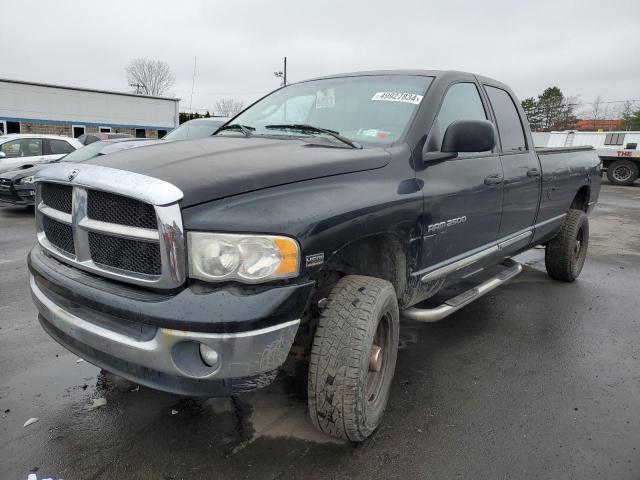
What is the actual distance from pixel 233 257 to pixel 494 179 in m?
2.22

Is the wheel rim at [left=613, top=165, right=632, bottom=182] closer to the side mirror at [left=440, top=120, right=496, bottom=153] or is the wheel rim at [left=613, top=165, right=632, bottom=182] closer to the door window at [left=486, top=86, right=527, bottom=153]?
the door window at [left=486, top=86, right=527, bottom=153]

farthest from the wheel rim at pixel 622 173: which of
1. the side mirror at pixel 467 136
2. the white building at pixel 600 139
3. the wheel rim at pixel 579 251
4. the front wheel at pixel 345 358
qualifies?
the front wheel at pixel 345 358

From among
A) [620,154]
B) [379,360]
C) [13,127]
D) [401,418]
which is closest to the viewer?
[379,360]

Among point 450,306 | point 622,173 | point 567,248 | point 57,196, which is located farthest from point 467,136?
point 622,173

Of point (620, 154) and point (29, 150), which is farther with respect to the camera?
point (620, 154)

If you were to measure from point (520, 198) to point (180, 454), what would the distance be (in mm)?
3040

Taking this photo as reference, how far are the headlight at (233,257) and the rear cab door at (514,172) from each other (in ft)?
7.45

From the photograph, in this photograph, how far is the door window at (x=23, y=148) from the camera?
10.2 metres

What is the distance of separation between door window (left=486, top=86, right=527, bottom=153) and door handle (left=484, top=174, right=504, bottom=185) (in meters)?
0.39

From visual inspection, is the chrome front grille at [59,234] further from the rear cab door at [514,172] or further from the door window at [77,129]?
the door window at [77,129]

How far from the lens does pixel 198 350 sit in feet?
6.06

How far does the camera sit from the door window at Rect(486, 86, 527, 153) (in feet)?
12.4

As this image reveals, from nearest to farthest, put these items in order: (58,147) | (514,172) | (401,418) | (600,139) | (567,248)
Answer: (401,418) < (514,172) < (567,248) < (58,147) < (600,139)

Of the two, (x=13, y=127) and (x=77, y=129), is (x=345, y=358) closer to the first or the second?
(x=13, y=127)
